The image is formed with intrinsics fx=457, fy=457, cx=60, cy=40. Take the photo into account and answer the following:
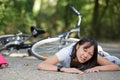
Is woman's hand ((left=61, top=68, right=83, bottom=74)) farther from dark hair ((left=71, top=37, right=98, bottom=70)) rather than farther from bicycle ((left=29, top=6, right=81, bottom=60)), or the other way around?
bicycle ((left=29, top=6, right=81, bottom=60))

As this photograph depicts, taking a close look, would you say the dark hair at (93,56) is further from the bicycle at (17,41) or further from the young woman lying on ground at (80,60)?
the bicycle at (17,41)

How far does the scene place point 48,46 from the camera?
9.62 m

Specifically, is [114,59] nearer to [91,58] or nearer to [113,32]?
[91,58]

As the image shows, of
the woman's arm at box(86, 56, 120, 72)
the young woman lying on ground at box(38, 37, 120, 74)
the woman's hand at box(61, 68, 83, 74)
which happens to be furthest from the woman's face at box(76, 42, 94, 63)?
the woman's arm at box(86, 56, 120, 72)

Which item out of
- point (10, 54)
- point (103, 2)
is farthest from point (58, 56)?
point (103, 2)

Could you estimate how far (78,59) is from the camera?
275 inches

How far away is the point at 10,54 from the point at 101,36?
16949 millimetres

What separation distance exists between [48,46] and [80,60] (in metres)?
2.72

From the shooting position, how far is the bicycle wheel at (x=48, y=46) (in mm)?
9297

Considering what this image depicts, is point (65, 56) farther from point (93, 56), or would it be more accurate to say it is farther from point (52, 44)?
point (52, 44)

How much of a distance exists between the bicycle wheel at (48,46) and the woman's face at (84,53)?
226 centimetres

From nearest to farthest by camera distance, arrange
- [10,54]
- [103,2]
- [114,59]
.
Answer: [114,59] < [10,54] < [103,2]

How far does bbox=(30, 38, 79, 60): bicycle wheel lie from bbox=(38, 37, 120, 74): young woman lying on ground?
6.53 ft

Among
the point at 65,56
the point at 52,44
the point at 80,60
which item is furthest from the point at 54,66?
the point at 52,44
